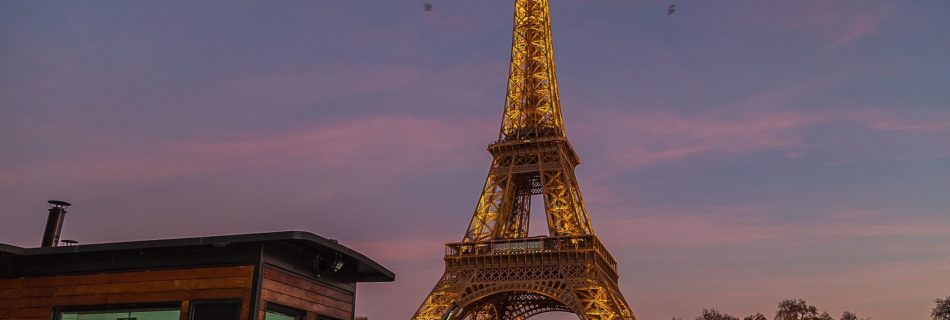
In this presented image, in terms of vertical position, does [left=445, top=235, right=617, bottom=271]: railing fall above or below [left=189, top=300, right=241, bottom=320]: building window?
above

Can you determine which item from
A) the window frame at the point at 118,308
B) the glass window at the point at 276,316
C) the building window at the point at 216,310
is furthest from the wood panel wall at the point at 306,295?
the window frame at the point at 118,308

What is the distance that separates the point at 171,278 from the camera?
16.3 m

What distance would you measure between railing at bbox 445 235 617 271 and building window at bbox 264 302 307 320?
3111 cm

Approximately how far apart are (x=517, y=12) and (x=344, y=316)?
44897 millimetres

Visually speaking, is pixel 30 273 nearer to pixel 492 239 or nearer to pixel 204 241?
pixel 204 241

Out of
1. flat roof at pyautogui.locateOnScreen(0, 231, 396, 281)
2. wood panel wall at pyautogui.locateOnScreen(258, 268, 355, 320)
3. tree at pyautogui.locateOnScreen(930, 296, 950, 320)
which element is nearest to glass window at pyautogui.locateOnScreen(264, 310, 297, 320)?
wood panel wall at pyautogui.locateOnScreen(258, 268, 355, 320)

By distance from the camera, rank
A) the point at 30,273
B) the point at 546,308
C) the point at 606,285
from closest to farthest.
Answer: the point at 30,273 < the point at 606,285 < the point at 546,308

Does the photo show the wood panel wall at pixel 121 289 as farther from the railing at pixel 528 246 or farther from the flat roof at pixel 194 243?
the railing at pixel 528 246

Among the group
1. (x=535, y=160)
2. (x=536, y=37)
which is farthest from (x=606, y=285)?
(x=536, y=37)

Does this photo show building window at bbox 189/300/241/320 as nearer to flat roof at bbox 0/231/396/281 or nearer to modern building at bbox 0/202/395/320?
modern building at bbox 0/202/395/320

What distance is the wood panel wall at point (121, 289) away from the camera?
52.3ft

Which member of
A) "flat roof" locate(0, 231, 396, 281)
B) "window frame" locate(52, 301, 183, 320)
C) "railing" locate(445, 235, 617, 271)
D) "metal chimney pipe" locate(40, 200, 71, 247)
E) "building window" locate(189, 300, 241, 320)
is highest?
"railing" locate(445, 235, 617, 271)

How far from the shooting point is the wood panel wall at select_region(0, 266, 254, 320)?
15.9 metres

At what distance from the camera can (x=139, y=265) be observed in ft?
54.5
